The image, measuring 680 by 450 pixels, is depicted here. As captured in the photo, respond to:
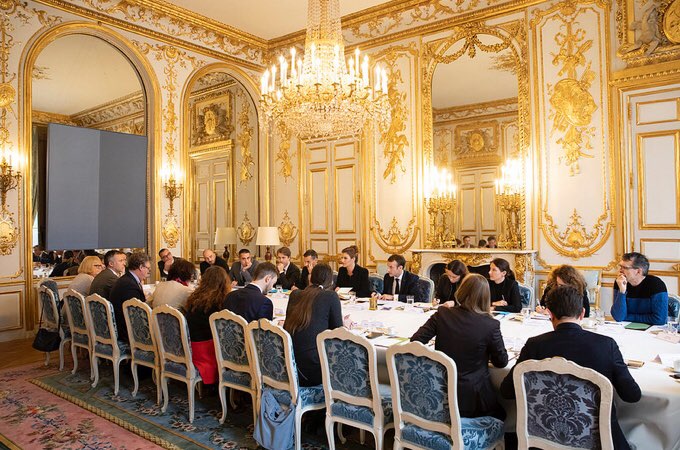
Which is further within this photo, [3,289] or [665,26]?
[3,289]

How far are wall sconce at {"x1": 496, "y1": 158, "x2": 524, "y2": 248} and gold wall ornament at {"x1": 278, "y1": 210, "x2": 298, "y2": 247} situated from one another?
3705 millimetres

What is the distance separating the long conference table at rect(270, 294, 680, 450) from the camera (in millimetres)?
2348

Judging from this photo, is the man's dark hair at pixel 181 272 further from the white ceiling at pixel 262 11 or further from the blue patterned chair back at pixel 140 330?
the white ceiling at pixel 262 11

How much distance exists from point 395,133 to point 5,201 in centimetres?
537

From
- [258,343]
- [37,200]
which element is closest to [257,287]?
[258,343]

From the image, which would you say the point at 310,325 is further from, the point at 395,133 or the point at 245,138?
the point at 245,138

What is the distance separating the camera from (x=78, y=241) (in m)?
7.38

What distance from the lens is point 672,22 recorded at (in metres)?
5.75

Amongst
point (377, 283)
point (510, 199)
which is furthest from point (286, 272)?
point (510, 199)

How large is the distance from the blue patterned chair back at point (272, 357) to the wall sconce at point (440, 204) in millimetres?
4529

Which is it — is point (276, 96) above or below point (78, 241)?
above

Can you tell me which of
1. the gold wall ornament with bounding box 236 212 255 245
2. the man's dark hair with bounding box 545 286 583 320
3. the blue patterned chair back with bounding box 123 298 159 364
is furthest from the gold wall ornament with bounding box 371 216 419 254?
the man's dark hair with bounding box 545 286 583 320

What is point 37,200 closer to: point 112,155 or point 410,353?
point 112,155

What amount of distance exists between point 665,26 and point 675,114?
103cm
